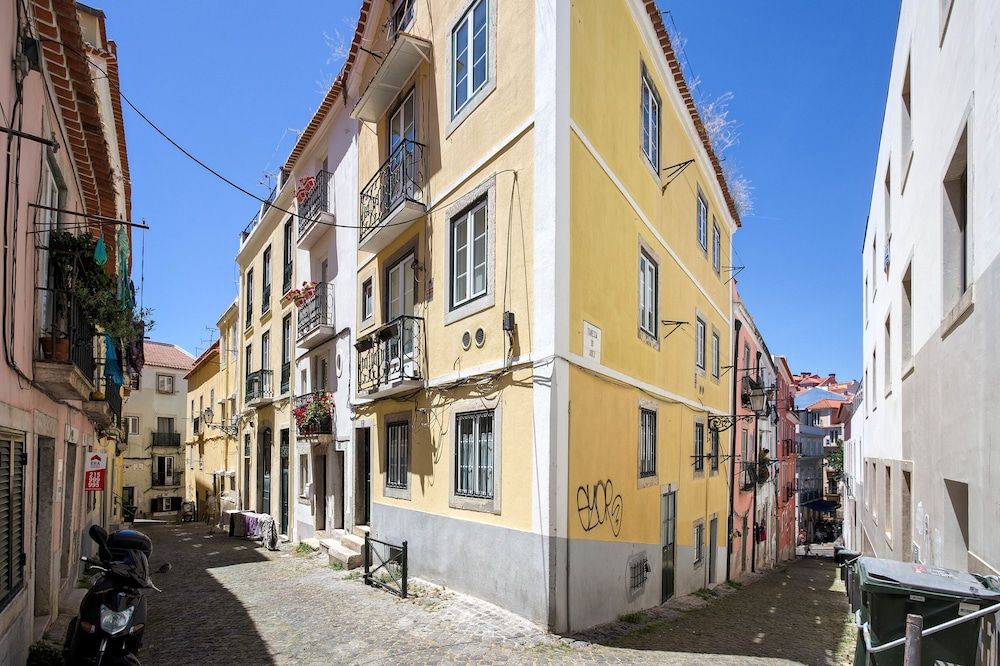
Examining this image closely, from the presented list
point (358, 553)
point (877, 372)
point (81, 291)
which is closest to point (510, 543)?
point (358, 553)

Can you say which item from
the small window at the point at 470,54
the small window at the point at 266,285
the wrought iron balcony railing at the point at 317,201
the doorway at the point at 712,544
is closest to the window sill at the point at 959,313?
the small window at the point at 470,54

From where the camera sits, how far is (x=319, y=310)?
1661 cm

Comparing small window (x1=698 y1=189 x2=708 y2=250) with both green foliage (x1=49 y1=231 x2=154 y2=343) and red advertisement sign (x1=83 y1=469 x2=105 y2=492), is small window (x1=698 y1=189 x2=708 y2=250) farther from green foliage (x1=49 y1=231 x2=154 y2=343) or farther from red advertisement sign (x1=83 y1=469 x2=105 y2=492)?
red advertisement sign (x1=83 y1=469 x2=105 y2=492)

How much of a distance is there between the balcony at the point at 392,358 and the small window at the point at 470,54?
3779 mm

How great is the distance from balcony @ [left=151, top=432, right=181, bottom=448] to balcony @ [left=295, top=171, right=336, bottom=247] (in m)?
29.3

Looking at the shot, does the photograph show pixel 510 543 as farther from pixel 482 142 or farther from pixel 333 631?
pixel 482 142

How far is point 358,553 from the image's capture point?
41.3 ft

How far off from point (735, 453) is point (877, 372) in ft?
17.8

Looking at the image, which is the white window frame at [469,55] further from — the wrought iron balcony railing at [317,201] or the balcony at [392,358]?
the wrought iron balcony railing at [317,201]

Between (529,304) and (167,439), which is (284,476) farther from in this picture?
(167,439)

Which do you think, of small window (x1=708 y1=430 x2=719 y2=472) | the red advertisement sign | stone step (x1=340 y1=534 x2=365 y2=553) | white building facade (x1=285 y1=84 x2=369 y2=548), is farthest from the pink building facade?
small window (x1=708 y1=430 x2=719 y2=472)

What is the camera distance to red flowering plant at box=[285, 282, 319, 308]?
16812 millimetres

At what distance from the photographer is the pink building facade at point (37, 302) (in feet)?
19.9

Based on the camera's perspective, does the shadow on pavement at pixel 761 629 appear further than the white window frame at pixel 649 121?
No
